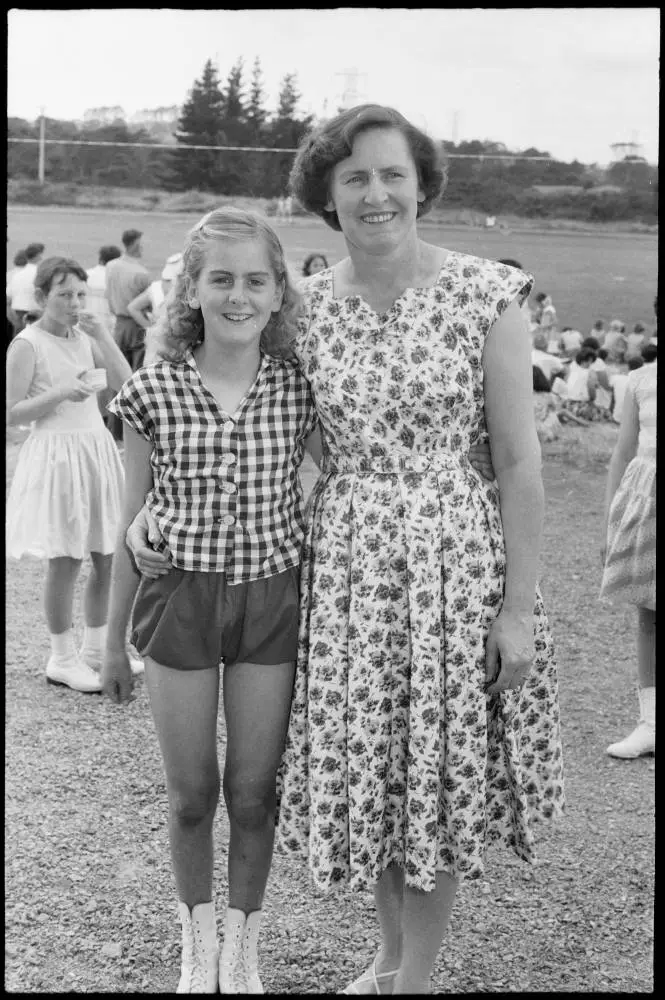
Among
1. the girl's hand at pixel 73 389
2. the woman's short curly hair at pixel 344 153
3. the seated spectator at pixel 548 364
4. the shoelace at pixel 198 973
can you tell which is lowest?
the shoelace at pixel 198 973

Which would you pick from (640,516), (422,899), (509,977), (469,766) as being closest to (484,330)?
(469,766)

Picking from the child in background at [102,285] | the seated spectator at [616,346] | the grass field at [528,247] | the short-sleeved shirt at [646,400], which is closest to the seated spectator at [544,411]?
the seated spectator at [616,346]

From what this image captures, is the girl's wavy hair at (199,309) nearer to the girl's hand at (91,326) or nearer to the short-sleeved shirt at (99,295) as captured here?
the girl's hand at (91,326)

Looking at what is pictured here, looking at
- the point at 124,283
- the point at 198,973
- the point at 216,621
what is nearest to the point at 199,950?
the point at 198,973

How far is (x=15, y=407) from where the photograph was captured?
4.36 metres

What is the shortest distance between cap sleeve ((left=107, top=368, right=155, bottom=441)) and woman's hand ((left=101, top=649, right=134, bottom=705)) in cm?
53

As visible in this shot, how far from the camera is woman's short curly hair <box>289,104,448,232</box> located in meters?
2.18

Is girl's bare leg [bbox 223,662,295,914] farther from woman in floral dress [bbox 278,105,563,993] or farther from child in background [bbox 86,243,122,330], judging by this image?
child in background [bbox 86,243,122,330]

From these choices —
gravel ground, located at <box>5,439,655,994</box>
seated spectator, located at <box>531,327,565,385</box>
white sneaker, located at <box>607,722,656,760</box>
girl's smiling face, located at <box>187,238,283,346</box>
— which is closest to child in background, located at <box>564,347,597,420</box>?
seated spectator, located at <box>531,327,565,385</box>

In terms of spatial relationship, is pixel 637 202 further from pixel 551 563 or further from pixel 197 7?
pixel 197 7

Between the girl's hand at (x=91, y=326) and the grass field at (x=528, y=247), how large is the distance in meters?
11.5

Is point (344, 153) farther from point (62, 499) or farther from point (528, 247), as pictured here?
point (528, 247)

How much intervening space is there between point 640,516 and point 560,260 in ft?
46.4

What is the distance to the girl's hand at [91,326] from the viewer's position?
454 cm
